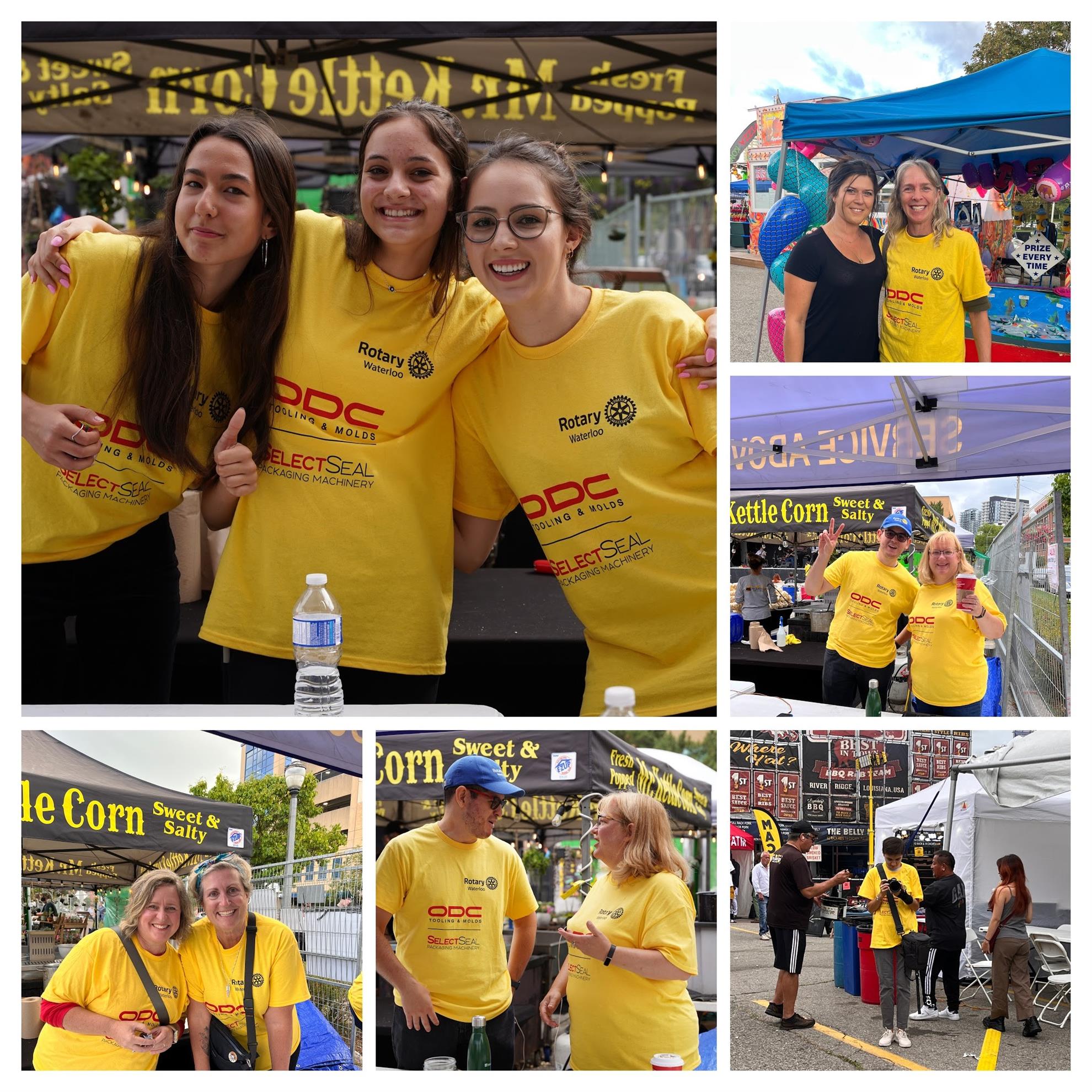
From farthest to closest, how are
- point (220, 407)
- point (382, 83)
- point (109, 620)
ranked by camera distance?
point (382, 83) < point (109, 620) < point (220, 407)

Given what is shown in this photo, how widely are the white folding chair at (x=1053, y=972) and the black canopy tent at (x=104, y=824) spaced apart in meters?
1.46

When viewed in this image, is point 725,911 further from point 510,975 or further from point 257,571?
point 257,571

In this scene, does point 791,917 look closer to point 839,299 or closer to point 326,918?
point 326,918

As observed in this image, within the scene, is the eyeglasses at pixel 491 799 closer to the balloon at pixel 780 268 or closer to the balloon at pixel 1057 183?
the balloon at pixel 780 268

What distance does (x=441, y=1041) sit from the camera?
6.56 ft

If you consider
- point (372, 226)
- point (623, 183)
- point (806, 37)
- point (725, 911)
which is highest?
point (623, 183)

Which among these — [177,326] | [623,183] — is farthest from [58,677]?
[623,183]

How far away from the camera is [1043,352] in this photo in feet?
6.32

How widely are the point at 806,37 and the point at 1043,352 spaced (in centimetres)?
72

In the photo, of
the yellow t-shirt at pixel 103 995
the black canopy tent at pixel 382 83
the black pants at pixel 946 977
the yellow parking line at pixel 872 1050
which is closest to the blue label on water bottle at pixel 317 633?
the yellow t-shirt at pixel 103 995

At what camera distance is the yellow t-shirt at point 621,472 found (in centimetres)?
214

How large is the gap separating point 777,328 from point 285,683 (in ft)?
4.19

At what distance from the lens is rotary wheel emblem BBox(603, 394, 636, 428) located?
2137 mm

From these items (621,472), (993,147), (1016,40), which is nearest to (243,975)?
(621,472)
